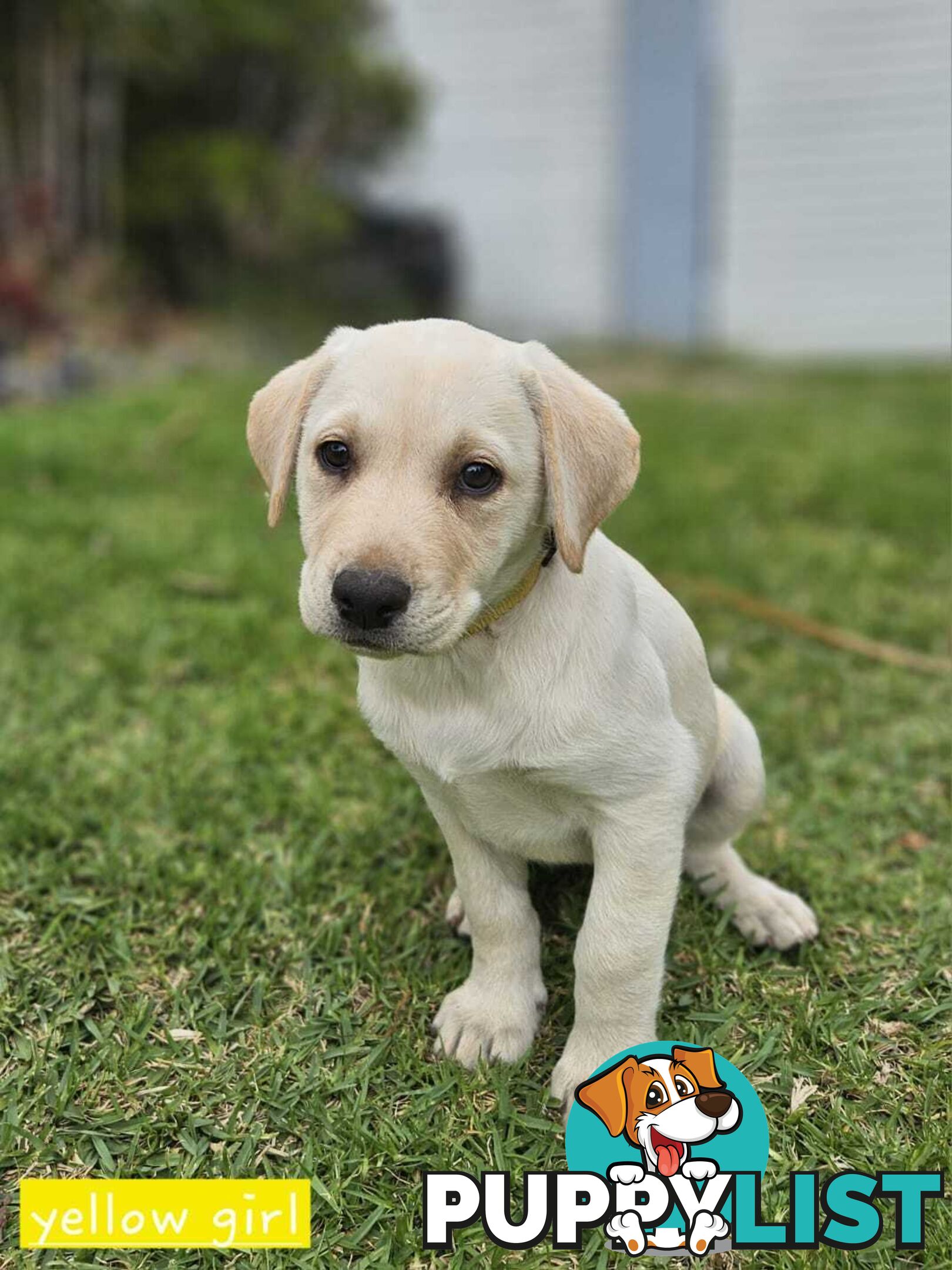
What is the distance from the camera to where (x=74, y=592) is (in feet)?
15.5

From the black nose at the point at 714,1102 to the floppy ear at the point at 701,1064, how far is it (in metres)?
0.01

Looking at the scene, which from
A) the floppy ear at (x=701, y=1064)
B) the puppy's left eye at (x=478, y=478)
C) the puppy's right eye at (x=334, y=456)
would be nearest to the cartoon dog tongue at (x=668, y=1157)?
the floppy ear at (x=701, y=1064)

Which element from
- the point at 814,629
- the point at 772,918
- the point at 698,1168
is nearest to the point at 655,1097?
the point at 698,1168

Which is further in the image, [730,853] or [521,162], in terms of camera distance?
[521,162]

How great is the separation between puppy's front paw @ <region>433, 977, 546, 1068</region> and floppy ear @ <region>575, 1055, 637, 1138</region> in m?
0.30

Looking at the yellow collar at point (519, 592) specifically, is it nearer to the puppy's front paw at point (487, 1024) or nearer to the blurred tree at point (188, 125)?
the puppy's front paw at point (487, 1024)

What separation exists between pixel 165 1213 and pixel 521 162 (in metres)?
14.6

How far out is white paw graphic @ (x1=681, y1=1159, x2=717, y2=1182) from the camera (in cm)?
196

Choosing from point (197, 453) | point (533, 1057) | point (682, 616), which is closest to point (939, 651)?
point (682, 616)

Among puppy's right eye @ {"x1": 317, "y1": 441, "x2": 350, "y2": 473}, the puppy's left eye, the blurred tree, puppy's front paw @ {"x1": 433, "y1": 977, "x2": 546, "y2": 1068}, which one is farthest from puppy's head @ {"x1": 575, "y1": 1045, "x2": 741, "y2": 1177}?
the blurred tree

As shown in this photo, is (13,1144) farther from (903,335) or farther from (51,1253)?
(903,335)

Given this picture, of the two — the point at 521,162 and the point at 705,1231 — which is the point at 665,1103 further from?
the point at 521,162

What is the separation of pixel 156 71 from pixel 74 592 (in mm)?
9768

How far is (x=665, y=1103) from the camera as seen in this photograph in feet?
6.61
